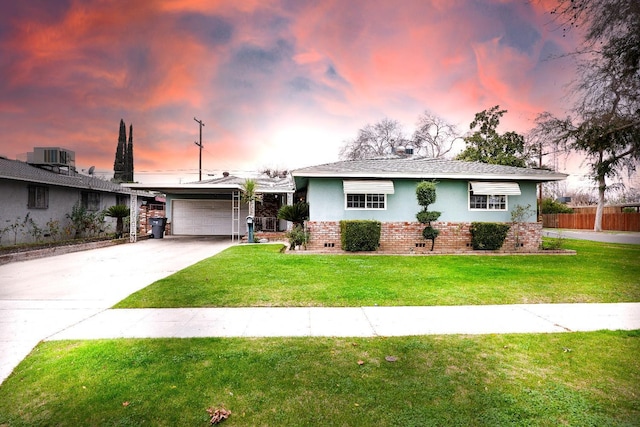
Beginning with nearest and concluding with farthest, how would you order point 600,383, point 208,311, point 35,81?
point 600,383
point 208,311
point 35,81

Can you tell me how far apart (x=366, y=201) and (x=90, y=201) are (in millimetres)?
15644

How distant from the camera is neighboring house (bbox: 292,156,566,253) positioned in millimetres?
12617

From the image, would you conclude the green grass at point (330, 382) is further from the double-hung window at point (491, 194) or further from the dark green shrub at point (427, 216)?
the double-hung window at point (491, 194)

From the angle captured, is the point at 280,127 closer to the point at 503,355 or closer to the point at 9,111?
the point at 9,111

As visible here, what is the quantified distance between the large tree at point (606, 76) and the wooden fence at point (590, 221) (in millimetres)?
18881

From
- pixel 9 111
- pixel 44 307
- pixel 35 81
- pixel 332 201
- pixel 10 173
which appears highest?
pixel 35 81

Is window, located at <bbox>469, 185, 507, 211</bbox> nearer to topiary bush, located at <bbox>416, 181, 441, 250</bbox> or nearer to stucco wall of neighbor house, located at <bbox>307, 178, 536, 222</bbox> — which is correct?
stucco wall of neighbor house, located at <bbox>307, 178, 536, 222</bbox>

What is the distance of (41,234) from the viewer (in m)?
14.8

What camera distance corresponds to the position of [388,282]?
7082 mm

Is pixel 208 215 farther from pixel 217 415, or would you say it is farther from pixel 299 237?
pixel 217 415

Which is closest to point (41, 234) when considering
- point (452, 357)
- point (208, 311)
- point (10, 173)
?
point (10, 173)

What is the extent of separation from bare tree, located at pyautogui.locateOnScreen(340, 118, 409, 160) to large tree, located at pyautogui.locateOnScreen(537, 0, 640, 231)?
21.1 m

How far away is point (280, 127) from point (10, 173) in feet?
38.7

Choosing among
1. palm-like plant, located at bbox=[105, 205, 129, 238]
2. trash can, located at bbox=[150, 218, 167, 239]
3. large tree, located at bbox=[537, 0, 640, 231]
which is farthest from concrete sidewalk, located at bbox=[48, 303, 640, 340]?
trash can, located at bbox=[150, 218, 167, 239]
